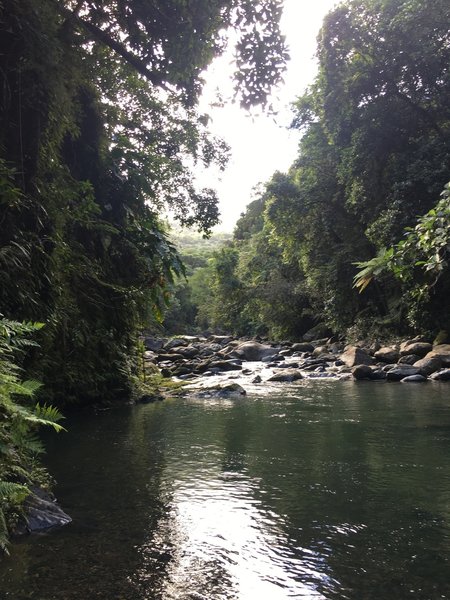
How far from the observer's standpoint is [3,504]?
242cm

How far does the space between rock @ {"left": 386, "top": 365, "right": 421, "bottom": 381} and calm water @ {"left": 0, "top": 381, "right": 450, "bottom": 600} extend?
5342mm

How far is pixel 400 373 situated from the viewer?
36.5 ft

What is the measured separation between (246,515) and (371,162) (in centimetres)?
1582

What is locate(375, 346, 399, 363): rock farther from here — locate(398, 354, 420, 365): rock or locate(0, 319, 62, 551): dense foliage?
locate(0, 319, 62, 551): dense foliage

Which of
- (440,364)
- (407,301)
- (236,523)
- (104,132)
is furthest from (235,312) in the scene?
(236,523)

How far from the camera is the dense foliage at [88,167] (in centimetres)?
521

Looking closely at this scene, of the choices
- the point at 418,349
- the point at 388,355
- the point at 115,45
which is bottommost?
the point at 388,355

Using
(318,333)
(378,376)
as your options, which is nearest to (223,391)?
(378,376)

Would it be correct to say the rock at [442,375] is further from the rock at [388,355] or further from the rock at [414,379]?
the rock at [388,355]

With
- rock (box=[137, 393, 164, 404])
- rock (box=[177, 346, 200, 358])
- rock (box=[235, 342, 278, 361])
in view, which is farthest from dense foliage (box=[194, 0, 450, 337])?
rock (box=[177, 346, 200, 358])

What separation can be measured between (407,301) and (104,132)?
11.4m

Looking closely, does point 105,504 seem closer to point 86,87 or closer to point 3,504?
point 3,504

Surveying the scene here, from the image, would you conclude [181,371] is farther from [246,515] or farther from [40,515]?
[40,515]

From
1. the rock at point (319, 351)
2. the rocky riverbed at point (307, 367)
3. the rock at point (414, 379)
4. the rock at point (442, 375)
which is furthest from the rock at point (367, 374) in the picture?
the rock at point (319, 351)
